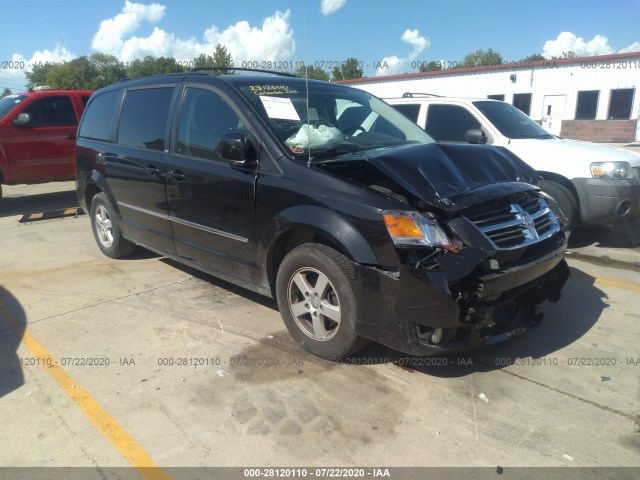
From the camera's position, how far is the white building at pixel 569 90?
24484 mm

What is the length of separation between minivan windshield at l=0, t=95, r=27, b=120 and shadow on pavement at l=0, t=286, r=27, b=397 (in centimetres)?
532

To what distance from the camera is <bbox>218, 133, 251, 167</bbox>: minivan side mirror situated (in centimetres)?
346

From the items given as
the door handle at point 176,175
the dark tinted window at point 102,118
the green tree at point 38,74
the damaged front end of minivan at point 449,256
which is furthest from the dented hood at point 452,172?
the green tree at point 38,74

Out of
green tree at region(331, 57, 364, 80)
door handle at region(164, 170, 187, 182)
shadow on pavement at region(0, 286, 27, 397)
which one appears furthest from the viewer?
green tree at region(331, 57, 364, 80)

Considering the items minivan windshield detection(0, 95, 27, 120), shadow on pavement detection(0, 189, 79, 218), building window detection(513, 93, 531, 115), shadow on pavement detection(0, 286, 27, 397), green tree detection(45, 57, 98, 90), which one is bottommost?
shadow on pavement detection(0, 286, 27, 397)

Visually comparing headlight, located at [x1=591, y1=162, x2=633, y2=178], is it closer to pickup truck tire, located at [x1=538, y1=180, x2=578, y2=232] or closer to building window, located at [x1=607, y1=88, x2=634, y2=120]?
pickup truck tire, located at [x1=538, y1=180, x2=578, y2=232]

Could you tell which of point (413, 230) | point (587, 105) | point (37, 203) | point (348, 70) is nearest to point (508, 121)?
point (413, 230)

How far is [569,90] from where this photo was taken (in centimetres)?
2559

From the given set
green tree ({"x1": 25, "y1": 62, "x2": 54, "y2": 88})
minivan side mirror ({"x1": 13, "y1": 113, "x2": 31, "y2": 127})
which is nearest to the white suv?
minivan side mirror ({"x1": 13, "y1": 113, "x2": 31, "y2": 127})

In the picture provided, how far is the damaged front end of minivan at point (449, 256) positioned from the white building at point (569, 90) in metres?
25.5

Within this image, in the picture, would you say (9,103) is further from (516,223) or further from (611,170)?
(611,170)

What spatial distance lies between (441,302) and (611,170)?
13.8 feet

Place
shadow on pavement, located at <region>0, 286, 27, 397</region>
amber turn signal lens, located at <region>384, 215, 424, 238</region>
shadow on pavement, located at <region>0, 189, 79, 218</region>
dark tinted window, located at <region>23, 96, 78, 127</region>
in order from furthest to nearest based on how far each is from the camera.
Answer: shadow on pavement, located at <region>0, 189, 79, 218</region> → dark tinted window, located at <region>23, 96, 78, 127</region> → shadow on pavement, located at <region>0, 286, 27, 397</region> → amber turn signal lens, located at <region>384, 215, 424, 238</region>

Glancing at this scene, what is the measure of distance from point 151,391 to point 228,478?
99 cm
